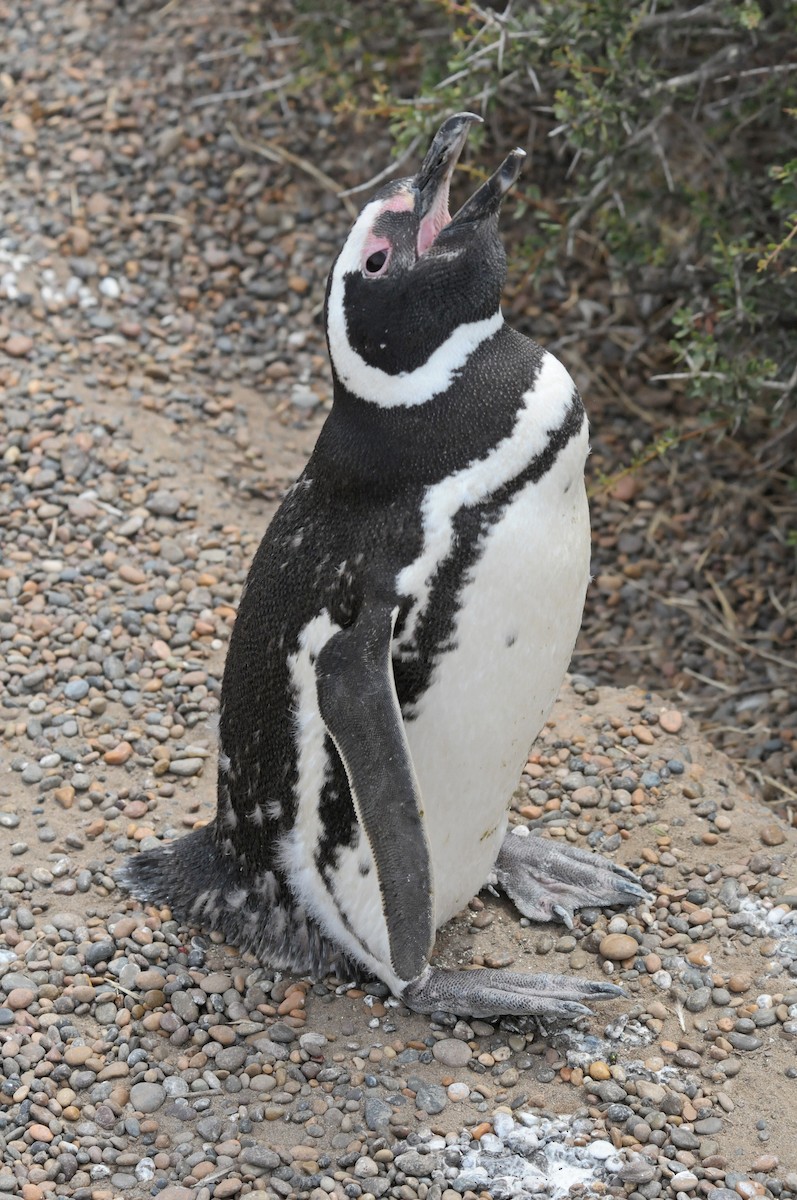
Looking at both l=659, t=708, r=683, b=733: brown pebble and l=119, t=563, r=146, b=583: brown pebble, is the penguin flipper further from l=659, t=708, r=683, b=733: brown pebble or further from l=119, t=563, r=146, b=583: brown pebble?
l=119, t=563, r=146, b=583: brown pebble

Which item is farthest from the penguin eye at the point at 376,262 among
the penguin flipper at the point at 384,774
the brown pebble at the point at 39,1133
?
the brown pebble at the point at 39,1133

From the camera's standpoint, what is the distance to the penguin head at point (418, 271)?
249cm

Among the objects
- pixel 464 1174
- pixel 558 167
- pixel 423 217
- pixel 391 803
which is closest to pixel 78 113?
pixel 558 167

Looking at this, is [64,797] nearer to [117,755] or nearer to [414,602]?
[117,755]

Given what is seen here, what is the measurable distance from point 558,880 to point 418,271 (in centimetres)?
130

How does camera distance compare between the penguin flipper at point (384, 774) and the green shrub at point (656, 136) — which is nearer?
the penguin flipper at point (384, 774)

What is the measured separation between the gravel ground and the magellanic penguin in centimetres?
21

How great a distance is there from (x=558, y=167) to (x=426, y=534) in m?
2.97

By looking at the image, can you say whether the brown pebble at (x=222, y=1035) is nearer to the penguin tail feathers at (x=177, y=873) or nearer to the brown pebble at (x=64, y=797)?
the penguin tail feathers at (x=177, y=873)

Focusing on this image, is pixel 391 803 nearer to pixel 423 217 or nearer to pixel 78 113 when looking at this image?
pixel 423 217

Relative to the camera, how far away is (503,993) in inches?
109

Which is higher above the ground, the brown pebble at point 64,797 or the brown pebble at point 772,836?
the brown pebble at point 64,797

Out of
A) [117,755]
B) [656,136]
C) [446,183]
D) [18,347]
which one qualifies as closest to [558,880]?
[117,755]

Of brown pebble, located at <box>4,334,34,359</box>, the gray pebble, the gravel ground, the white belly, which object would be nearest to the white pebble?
the gravel ground
